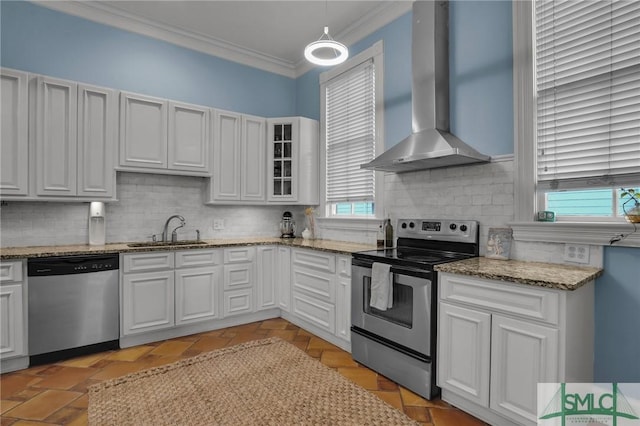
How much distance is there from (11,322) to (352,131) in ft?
11.6

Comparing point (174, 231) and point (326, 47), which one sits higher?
point (326, 47)

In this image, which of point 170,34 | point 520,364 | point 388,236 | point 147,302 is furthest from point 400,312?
point 170,34

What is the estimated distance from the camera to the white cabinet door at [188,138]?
11.9 ft

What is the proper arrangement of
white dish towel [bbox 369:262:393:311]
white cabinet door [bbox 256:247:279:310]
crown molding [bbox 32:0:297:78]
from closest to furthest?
white dish towel [bbox 369:262:393:311], crown molding [bbox 32:0:297:78], white cabinet door [bbox 256:247:279:310]

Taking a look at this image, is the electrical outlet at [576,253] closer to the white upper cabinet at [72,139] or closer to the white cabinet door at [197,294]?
the white cabinet door at [197,294]

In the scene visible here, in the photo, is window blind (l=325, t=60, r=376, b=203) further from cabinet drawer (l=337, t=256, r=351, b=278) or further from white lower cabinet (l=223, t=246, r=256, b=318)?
white lower cabinet (l=223, t=246, r=256, b=318)

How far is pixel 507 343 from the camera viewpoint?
73.5 inches

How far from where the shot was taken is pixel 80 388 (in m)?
2.40

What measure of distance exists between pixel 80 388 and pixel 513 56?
388cm

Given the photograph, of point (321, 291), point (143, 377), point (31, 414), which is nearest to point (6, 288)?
point (31, 414)

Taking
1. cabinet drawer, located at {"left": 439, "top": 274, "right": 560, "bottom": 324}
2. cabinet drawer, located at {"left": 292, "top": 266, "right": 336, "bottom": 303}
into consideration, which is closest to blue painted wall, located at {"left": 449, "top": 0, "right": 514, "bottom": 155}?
cabinet drawer, located at {"left": 439, "top": 274, "right": 560, "bottom": 324}

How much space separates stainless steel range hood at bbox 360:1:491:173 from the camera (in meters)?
2.73

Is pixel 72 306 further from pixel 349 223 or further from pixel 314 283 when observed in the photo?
pixel 349 223

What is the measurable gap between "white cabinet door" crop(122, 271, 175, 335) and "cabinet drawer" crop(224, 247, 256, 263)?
583 millimetres
